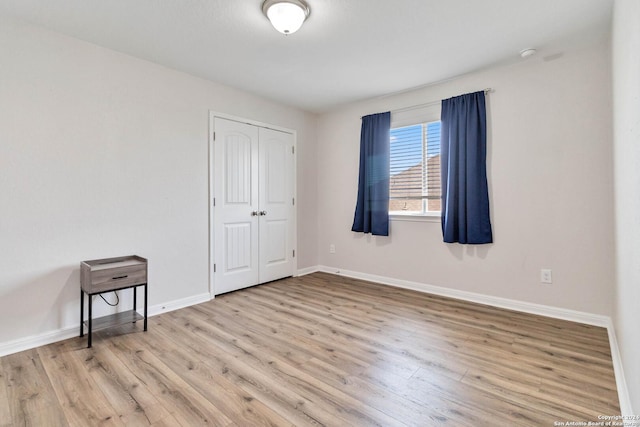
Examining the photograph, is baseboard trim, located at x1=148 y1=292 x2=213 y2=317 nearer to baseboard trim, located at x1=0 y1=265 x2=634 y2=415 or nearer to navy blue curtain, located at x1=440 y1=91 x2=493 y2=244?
baseboard trim, located at x1=0 y1=265 x2=634 y2=415

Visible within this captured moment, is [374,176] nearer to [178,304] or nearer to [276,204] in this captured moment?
[276,204]

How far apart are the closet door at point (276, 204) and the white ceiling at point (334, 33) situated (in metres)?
0.99

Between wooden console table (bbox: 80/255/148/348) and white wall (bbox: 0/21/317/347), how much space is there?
15cm

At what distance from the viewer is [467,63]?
10.0 ft

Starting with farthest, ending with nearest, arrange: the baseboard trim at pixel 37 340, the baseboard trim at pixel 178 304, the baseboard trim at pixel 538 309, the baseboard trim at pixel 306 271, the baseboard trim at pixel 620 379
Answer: the baseboard trim at pixel 306 271
the baseboard trim at pixel 178 304
the baseboard trim at pixel 37 340
the baseboard trim at pixel 538 309
the baseboard trim at pixel 620 379

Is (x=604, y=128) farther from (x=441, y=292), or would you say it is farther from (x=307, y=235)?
(x=307, y=235)

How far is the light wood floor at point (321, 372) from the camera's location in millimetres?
1592

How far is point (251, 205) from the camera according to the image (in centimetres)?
396

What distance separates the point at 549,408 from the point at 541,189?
2035mm

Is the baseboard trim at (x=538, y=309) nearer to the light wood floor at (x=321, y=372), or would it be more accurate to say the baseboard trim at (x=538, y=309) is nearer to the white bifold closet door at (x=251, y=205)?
the light wood floor at (x=321, y=372)

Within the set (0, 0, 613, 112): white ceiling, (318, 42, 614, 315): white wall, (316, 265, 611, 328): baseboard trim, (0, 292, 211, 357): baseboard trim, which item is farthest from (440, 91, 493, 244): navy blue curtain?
(0, 292, 211, 357): baseboard trim

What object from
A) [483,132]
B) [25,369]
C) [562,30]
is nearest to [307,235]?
[483,132]

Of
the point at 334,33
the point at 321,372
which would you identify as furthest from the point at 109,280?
the point at 334,33

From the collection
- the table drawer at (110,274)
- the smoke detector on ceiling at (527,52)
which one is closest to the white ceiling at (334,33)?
the smoke detector on ceiling at (527,52)
